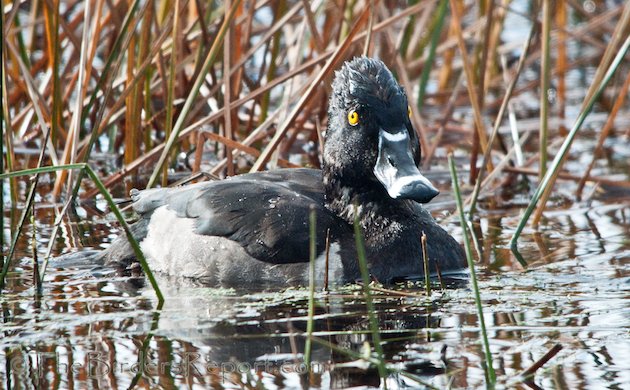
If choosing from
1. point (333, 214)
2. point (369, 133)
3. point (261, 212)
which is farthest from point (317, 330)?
point (369, 133)

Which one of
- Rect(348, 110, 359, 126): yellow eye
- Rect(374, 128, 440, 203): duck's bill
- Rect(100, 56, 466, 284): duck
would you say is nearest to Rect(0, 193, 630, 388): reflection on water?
Rect(100, 56, 466, 284): duck

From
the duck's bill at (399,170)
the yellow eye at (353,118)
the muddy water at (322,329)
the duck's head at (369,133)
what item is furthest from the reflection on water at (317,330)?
the yellow eye at (353,118)

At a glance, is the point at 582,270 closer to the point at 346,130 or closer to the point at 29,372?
the point at 346,130

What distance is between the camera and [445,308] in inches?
186

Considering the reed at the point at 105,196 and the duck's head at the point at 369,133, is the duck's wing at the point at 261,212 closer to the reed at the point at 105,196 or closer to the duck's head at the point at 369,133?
the duck's head at the point at 369,133

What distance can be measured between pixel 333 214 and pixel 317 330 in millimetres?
1360

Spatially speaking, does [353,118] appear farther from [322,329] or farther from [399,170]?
[322,329]

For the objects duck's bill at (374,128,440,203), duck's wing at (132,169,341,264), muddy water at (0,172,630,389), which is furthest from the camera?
duck's wing at (132,169,341,264)

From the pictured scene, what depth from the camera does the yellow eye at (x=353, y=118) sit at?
222 inches

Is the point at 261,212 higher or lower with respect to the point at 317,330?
higher

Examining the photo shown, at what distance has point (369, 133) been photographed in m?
5.63

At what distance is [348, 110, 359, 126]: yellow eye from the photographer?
222 inches

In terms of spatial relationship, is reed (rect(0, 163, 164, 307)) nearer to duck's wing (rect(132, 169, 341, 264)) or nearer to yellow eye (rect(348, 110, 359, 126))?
duck's wing (rect(132, 169, 341, 264))

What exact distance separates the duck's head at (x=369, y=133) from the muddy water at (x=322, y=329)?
0.62m
